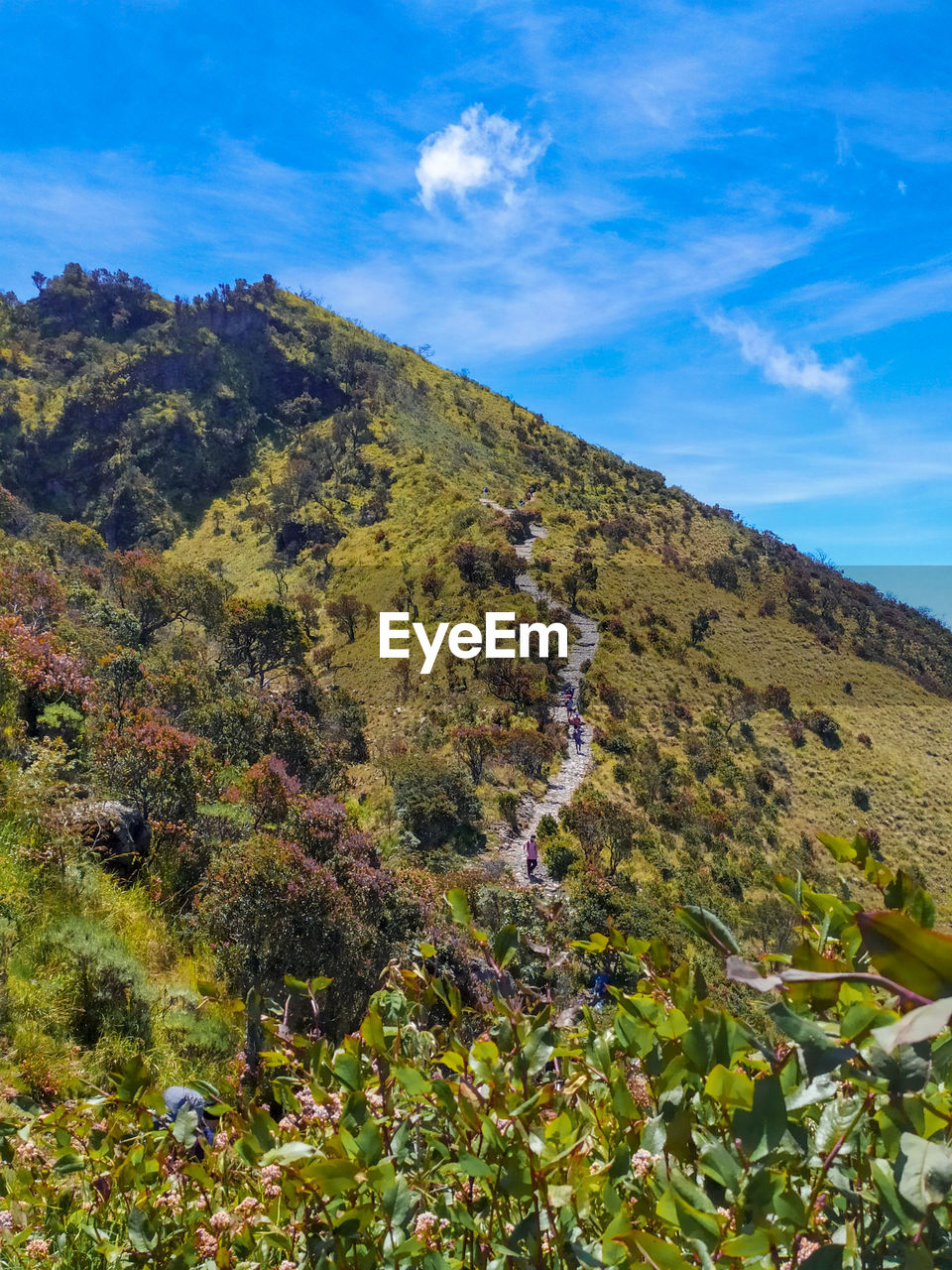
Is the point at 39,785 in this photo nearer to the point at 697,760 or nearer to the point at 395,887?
the point at 395,887

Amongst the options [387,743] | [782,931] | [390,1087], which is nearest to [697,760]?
[782,931]

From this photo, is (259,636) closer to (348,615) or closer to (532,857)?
(348,615)

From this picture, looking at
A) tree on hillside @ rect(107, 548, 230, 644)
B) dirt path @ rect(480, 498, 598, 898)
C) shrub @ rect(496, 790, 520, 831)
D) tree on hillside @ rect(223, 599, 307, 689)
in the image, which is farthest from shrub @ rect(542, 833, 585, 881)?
tree on hillside @ rect(107, 548, 230, 644)

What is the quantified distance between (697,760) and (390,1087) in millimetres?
25340

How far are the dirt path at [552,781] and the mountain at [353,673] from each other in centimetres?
30

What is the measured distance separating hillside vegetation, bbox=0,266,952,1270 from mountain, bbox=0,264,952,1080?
0.10 m

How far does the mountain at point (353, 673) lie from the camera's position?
6.91 m

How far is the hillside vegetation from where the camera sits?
1037 millimetres

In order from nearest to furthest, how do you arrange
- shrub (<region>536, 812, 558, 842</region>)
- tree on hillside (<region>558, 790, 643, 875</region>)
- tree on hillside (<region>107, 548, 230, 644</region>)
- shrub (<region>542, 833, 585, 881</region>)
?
shrub (<region>542, 833, 585, 881</region>), shrub (<region>536, 812, 558, 842</region>), tree on hillside (<region>558, 790, 643, 875</region>), tree on hillside (<region>107, 548, 230, 644</region>)

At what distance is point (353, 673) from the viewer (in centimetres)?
2914

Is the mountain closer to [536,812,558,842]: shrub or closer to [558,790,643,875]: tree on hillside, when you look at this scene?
[558,790,643,875]: tree on hillside

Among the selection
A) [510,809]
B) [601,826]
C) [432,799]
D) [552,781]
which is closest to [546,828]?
[510,809]

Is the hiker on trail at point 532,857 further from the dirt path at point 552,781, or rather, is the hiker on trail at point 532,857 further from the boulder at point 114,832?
the boulder at point 114,832

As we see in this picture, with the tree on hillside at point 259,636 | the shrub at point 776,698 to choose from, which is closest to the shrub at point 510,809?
the tree on hillside at point 259,636
